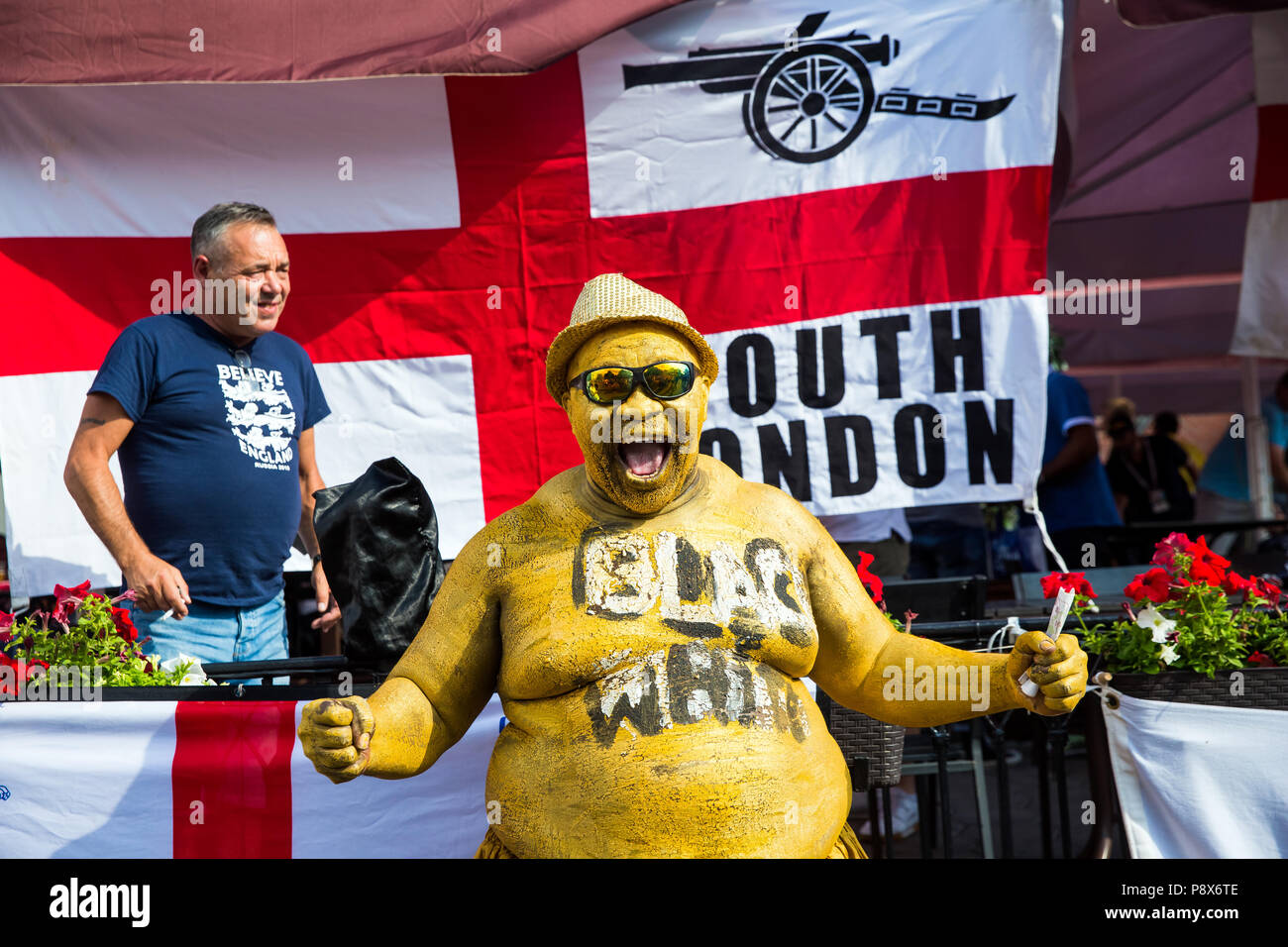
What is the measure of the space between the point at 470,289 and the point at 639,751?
105 inches

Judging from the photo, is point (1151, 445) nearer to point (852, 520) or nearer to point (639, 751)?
point (852, 520)

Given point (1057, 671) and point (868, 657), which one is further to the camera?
point (868, 657)

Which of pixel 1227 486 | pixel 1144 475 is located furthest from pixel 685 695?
pixel 1227 486

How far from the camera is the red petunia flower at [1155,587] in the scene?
10.0 feet

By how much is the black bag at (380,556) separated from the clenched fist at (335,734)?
3.15ft

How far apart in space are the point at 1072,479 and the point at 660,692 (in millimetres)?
4563

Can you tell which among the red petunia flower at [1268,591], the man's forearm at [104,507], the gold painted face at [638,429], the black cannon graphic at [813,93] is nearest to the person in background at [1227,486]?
the black cannon graphic at [813,93]

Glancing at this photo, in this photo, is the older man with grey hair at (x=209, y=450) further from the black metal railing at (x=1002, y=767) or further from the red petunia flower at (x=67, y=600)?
the black metal railing at (x=1002, y=767)

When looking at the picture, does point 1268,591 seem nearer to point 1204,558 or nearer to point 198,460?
point 1204,558

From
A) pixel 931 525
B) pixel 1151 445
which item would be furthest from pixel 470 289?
pixel 1151 445

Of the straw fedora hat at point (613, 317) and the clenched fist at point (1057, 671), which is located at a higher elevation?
the straw fedora hat at point (613, 317)

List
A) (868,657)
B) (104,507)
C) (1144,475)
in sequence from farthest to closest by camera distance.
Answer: (1144,475) < (104,507) < (868,657)

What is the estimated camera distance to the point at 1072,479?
6250 millimetres
